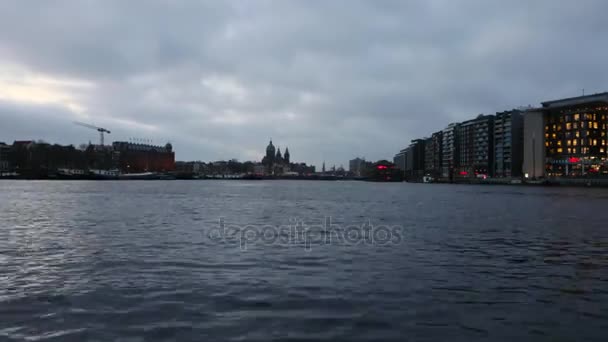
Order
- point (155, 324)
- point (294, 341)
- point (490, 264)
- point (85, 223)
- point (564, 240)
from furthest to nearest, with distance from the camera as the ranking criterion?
point (85, 223) < point (564, 240) < point (490, 264) < point (155, 324) < point (294, 341)

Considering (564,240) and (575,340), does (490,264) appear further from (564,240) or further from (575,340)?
(564,240)

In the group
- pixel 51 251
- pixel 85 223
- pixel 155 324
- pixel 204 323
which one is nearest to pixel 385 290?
pixel 204 323

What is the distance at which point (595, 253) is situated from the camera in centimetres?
2302

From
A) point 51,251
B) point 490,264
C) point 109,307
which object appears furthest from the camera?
point 51,251

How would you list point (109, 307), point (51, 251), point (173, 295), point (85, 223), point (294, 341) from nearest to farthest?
point (294, 341)
point (109, 307)
point (173, 295)
point (51, 251)
point (85, 223)

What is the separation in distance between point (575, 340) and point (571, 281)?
7233mm

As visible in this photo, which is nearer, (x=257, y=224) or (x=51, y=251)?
(x=51, y=251)

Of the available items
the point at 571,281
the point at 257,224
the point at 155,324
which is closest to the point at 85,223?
the point at 257,224

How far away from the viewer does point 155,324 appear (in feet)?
36.7

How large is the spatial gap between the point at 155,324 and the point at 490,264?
14694 mm

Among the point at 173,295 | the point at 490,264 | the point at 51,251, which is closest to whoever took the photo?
the point at 173,295

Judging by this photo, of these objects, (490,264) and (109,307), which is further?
(490,264)

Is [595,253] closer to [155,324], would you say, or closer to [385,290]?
[385,290]

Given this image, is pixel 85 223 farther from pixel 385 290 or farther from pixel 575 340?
pixel 575 340
